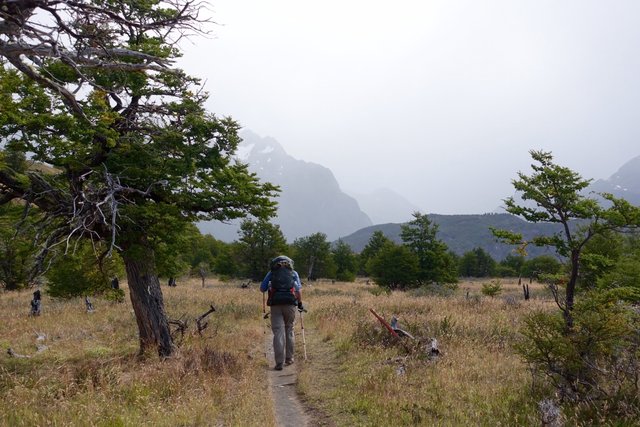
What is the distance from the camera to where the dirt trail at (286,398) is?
6402mm

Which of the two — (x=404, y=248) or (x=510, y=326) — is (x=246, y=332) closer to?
(x=510, y=326)

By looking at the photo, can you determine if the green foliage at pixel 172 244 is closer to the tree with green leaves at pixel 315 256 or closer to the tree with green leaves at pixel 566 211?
the tree with green leaves at pixel 566 211

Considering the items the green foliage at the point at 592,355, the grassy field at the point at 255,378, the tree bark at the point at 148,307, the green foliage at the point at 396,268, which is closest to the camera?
the green foliage at the point at 592,355

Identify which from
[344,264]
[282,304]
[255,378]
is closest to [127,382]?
[255,378]

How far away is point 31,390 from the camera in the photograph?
6.64 m

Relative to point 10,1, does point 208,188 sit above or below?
below

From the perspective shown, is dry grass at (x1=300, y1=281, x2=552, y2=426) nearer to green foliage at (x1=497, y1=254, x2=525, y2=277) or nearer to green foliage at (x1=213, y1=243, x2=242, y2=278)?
green foliage at (x1=213, y1=243, x2=242, y2=278)

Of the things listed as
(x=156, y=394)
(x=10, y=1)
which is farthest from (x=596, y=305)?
(x=10, y=1)

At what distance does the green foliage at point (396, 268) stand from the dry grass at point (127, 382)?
2510 cm

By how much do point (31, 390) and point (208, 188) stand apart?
4423 mm

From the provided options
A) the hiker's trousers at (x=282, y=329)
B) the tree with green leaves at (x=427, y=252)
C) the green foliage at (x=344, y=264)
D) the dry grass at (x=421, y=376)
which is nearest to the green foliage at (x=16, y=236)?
the hiker's trousers at (x=282, y=329)

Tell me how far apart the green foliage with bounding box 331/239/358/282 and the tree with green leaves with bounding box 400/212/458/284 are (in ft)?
77.2

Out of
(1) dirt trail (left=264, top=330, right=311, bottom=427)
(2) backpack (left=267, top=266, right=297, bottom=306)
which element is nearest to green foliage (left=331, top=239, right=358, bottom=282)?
(2) backpack (left=267, top=266, right=297, bottom=306)

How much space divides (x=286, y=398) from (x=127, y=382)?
8.88 ft
